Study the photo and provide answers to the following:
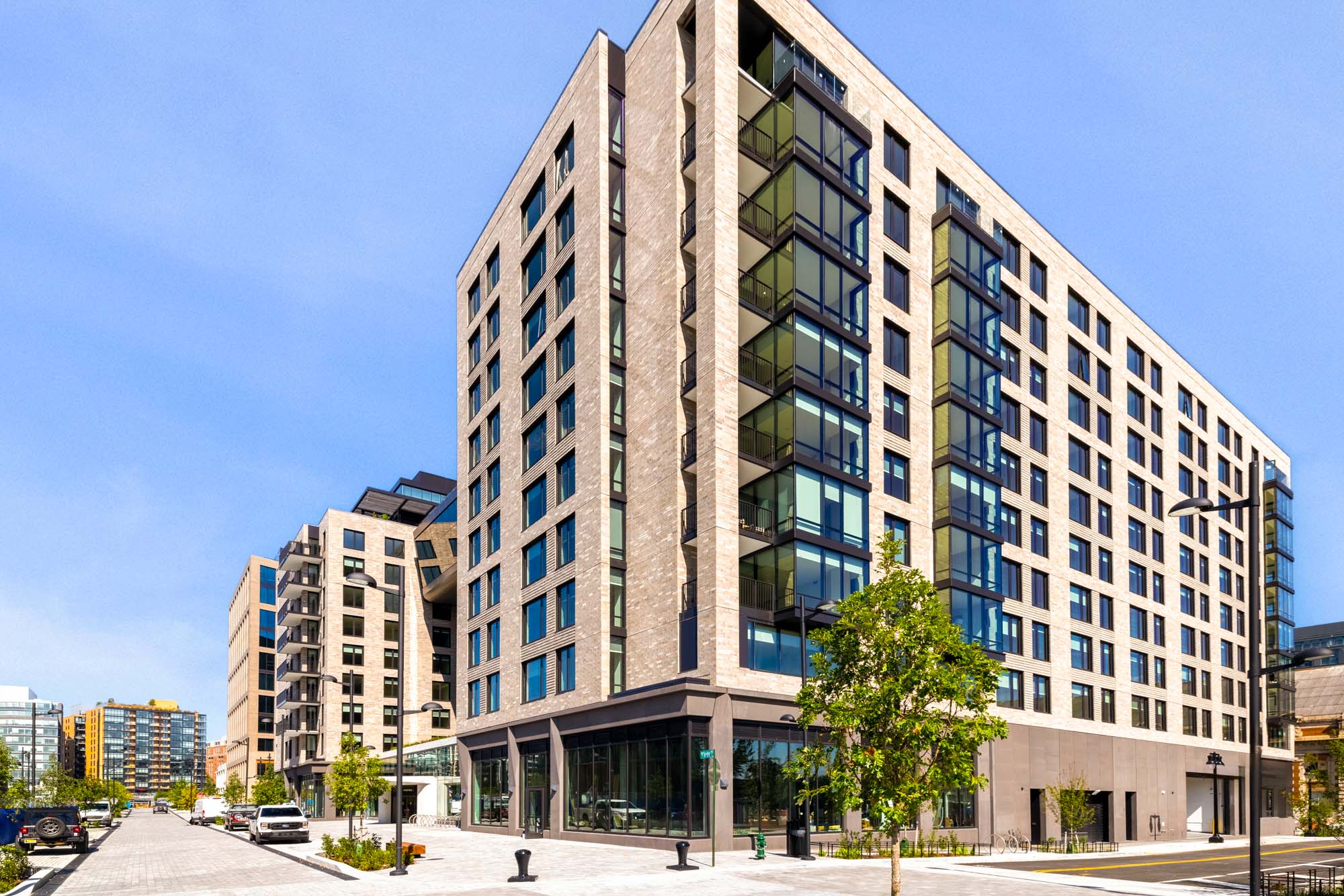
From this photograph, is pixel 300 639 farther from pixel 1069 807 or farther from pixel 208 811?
pixel 1069 807

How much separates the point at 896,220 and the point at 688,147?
11266 mm

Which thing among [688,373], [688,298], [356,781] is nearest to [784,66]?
[688,298]

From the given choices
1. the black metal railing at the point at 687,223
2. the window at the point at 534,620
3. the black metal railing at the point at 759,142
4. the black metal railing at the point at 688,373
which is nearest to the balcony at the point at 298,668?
the window at the point at 534,620

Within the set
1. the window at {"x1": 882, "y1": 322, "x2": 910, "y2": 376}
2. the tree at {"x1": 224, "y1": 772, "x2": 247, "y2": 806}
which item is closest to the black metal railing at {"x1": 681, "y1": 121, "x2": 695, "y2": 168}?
the window at {"x1": 882, "y1": 322, "x2": 910, "y2": 376}

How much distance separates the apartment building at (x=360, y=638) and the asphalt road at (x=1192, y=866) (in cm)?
5835

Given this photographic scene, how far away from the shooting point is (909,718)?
20.5m

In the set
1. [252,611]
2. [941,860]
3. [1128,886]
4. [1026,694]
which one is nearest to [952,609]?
[1026,694]

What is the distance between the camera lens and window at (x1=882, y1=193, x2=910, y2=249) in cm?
4803

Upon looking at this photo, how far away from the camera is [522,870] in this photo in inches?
1018

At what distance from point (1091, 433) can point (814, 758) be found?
1776 inches

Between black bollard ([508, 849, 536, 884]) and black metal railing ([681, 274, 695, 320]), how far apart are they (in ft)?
73.7

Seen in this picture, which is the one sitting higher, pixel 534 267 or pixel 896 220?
pixel 896 220

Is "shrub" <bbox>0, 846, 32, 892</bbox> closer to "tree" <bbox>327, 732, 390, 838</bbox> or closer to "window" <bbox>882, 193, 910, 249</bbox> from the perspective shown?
"tree" <bbox>327, 732, 390, 838</bbox>

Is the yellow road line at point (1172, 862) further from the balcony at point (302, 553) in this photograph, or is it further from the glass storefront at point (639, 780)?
the balcony at point (302, 553)
